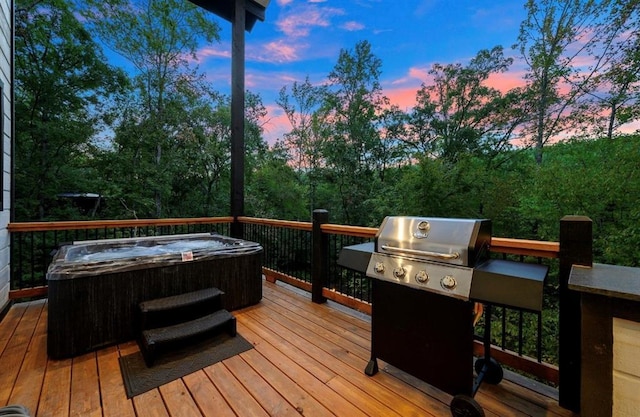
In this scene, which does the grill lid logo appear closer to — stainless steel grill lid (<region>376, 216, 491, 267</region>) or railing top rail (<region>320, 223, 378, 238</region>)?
stainless steel grill lid (<region>376, 216, 491, 267</region>)

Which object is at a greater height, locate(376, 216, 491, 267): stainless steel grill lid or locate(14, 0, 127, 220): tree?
locate(14, 0, 127, 220): tree

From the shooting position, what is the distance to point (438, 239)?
1.43 m

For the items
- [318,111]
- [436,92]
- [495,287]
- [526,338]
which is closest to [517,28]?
[436,92]

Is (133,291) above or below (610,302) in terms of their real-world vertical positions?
below

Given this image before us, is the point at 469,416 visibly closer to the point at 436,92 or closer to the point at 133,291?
the point at 133,291

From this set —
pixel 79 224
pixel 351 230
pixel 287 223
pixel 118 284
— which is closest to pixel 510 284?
pixel 351 230

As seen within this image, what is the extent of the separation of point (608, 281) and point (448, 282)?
1.89 ft

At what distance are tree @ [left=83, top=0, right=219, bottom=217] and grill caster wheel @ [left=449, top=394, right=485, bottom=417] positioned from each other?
24.9 feet

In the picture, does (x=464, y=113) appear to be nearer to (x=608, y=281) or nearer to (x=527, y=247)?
(x=527, y=247)

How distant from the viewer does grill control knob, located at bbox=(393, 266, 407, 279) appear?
153cm

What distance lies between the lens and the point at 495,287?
1203 millimetres

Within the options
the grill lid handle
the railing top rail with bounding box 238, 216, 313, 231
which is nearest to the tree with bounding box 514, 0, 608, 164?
the railing top rail with bounding box 238, 216, 313, 231

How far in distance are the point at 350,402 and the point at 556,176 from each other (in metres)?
8.01

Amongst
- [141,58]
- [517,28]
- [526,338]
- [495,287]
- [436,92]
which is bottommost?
[526,338]
